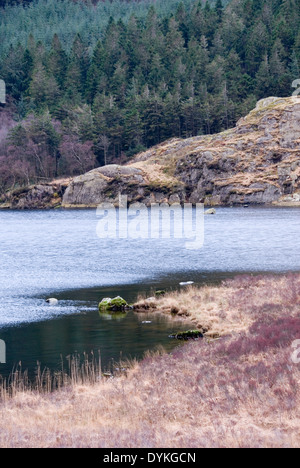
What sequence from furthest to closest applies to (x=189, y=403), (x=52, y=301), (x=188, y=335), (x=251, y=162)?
(x=251, y=162), (x=52, y=301), (x=188, y=335), (x=189, y=403)

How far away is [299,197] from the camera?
12862cm

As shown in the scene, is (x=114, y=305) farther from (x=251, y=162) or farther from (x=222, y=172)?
(x=251, y=162)

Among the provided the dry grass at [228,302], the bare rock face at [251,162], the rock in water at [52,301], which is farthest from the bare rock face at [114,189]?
the rock in water at [52,301]

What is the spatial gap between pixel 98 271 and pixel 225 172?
9229cm

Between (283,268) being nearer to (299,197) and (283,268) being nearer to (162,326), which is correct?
(162,326)

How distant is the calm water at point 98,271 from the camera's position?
94.0ft

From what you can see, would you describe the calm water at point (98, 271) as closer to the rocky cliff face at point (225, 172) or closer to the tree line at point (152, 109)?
the rocky cliff face at point (225, 172)

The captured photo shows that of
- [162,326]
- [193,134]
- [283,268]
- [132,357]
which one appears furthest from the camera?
[193,134]

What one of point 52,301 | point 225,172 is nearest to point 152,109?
point 225,172

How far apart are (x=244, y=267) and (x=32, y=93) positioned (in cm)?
16235

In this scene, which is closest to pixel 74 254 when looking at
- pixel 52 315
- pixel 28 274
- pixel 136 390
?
pixel 28 274

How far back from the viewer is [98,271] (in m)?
50.8

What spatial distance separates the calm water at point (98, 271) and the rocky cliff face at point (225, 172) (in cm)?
3712

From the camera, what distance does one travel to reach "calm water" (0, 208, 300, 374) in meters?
28.6
